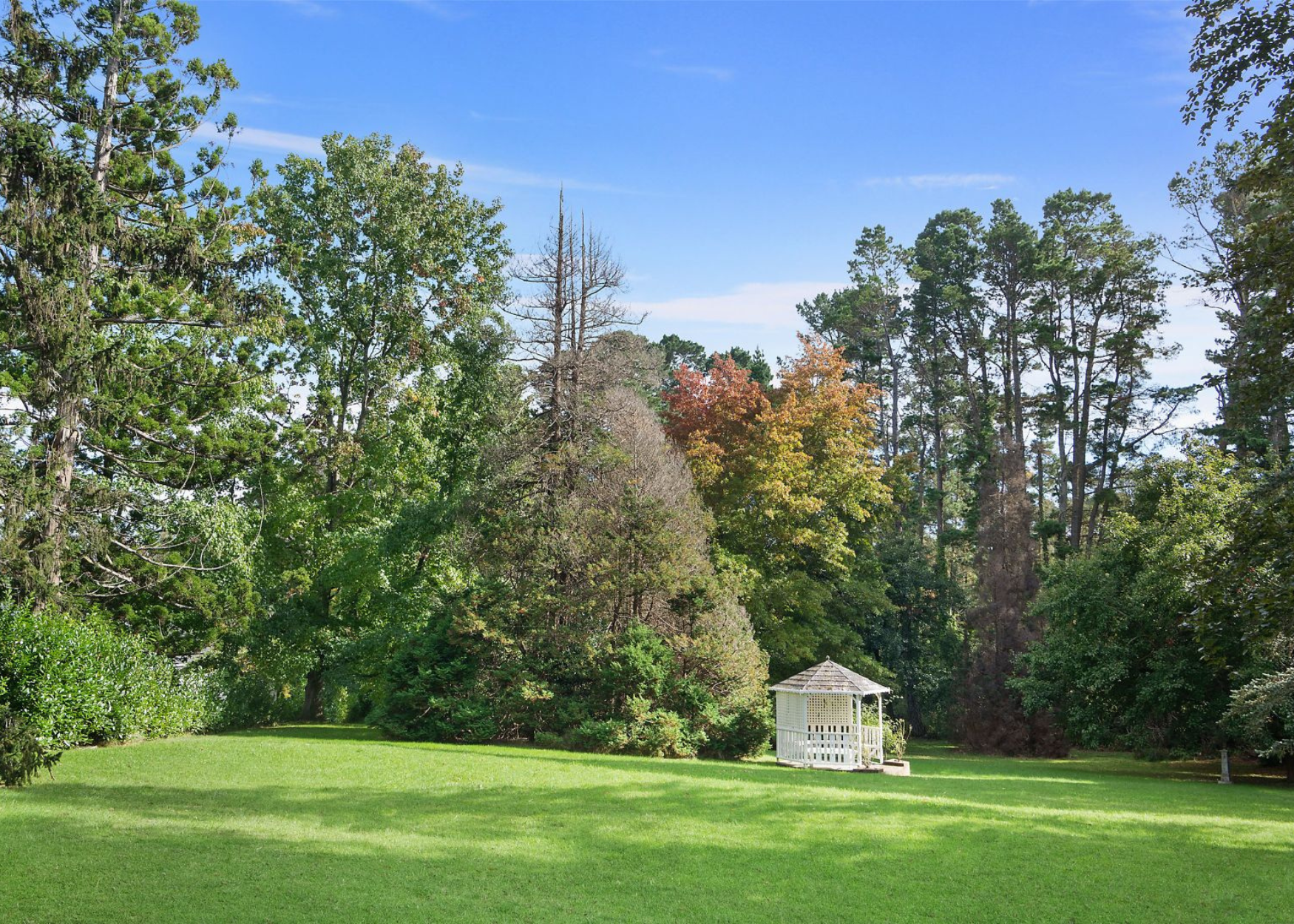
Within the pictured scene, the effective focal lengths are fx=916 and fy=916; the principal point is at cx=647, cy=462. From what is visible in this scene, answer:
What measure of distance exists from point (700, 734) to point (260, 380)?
42.8 ft

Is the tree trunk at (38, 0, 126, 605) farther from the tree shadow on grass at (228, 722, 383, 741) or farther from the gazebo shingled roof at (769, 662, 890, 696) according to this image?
the gazebo shingled roof at (769, 662, 890, 696)

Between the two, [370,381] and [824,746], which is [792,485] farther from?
[370,381]

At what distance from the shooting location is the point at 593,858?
375 inches

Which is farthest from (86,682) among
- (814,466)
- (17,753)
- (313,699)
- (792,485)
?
(814,466)

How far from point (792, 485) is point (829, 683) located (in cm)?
1005

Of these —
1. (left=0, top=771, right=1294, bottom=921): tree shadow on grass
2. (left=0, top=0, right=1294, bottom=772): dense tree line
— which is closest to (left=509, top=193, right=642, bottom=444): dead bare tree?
(left=0, top=0, right=1294, bottom=772): dense tree line

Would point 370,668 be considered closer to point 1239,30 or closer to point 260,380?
point 260,380

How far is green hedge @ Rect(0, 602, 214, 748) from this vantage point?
14094mm

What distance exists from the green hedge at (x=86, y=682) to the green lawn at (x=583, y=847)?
0.93 metres

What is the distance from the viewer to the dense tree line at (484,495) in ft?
51.9

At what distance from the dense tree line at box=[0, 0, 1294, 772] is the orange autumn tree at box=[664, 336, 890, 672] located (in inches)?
5.7

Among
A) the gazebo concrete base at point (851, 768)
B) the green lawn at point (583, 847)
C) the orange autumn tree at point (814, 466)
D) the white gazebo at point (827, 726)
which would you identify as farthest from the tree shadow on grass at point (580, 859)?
the orange autumn tree at point (814, 466)

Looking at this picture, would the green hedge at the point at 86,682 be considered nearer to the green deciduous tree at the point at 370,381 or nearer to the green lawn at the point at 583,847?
the green lawn at the point at 583,847

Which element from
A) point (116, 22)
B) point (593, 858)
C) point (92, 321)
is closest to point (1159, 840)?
point (593, 858)
